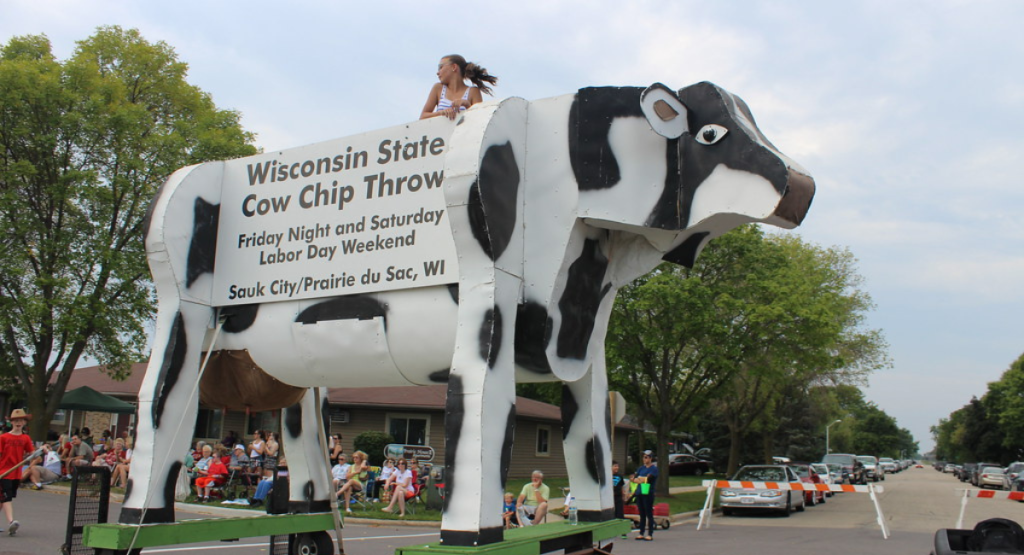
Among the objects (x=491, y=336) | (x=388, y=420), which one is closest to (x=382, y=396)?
(x=388, y=420)

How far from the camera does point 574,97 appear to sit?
195 inches

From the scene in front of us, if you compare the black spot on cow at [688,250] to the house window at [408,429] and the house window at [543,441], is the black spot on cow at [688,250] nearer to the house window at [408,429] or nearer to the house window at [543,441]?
the house window at [408,429]

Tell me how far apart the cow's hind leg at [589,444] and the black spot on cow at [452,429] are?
1.30 meters

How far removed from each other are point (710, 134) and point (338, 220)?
246 centimetres

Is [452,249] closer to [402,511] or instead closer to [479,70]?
[479,70]

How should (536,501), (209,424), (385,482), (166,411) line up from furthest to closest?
1. (209,424)
2. (385,482)
3. (536,501)
4. (166,411)

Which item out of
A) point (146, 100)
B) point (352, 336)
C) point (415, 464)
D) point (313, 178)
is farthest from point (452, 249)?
point (146, 100)

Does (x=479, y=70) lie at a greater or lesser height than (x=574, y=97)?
greater

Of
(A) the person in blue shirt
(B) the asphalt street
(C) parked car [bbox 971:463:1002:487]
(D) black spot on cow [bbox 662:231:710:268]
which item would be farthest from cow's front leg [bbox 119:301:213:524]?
(C) parked car [bbox 971:463:1002:487]

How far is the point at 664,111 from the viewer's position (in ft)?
15.4

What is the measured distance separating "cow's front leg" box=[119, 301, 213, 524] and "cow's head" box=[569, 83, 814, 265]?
302cm

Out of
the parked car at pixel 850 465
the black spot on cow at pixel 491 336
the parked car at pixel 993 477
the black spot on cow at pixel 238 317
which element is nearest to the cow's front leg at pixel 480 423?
the black spot on cow at pixel 491 336

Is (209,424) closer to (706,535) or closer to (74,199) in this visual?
(74,199)

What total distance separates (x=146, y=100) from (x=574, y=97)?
22.0 metres
